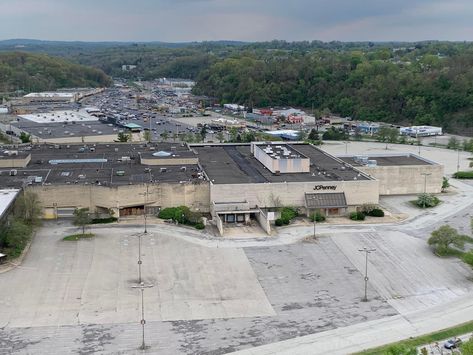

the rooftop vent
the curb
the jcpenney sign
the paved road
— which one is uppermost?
the rooftop vent

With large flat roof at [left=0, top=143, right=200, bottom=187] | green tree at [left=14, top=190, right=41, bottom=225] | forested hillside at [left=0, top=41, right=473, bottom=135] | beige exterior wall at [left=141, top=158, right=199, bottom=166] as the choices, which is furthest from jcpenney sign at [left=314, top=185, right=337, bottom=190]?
forested hillside at [left=0, top=41, right=473, bottom=135]

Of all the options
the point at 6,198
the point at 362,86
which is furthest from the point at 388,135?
the point at 6,198

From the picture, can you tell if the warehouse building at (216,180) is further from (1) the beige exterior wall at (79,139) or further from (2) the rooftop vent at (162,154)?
(1) the beige exterior wall at (79,139)

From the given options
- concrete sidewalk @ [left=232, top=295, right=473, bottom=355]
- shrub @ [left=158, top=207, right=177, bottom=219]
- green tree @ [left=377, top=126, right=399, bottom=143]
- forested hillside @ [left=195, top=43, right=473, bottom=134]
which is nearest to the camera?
concrete sidewalk @ [left=232, top=295, right=473, bottom=355]

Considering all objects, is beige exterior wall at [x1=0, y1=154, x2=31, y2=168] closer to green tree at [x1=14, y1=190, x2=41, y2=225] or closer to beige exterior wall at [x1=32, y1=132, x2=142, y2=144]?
green tree at [x1=14, y1=190, x2=41, y2=225]

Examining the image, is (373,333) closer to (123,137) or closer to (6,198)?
(6,198)

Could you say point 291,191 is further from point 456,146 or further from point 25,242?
point 456,146

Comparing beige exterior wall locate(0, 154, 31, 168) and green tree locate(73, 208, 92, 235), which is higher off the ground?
beige exterior wall locate(0, 154, 31, 168)
